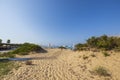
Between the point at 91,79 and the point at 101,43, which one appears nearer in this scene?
the point at 91,79

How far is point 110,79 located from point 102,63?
9.15ft

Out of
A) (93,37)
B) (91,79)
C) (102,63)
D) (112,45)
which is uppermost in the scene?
(93,37)

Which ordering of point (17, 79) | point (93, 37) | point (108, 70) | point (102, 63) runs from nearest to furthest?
1. point (17, 79)
2. point (108, 70)
3. point (102, 63)
4. point (93, 37)

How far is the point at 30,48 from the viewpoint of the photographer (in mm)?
25484

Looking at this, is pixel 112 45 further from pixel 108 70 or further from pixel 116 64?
pixel 108 70

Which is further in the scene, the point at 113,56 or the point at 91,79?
the point at 113,56

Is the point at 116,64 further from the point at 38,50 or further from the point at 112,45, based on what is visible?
the point at 38,50

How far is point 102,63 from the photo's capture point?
36.3ft

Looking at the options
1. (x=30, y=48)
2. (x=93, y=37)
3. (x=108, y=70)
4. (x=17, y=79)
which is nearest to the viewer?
(x=17, y=79)

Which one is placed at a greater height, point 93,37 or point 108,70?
point 93,37

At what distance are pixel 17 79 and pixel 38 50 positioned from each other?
718 inches

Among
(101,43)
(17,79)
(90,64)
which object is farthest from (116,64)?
(17,79)

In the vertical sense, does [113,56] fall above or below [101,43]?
below

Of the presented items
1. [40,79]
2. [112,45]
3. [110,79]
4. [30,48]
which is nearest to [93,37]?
[112,45]
